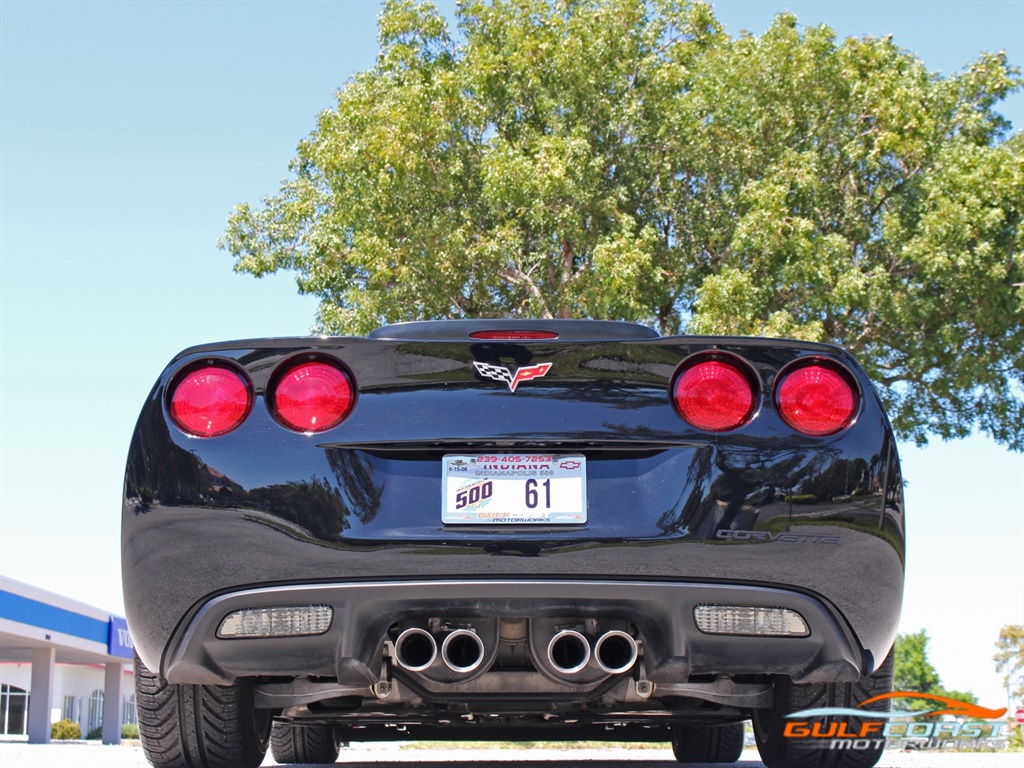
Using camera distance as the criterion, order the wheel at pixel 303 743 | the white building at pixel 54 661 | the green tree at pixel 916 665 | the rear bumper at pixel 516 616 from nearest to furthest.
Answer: the rear bumper at pixel 516 616 < the wheel at pixel 303 743 < the white building at pixel 54 661 < the green tree at pixel 916 665

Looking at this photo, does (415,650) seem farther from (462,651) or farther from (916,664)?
(916,664)

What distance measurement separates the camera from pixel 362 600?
2.89 m

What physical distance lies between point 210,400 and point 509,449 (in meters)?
0.79

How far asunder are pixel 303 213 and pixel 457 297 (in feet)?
15.4

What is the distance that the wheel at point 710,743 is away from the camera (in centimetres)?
516

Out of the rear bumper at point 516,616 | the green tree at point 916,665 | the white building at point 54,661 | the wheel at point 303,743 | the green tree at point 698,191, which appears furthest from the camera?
the green tree at point 916,665

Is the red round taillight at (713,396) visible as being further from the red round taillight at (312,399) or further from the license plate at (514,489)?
the red round taillight at (312,399)

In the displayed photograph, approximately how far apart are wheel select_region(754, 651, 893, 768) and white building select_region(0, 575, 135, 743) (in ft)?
99.5

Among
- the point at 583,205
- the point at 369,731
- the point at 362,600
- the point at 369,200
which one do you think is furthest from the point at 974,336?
the point at 362,600

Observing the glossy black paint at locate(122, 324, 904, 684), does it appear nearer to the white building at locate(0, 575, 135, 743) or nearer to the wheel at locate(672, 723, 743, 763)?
the wheel at locate(672, 723, 743, 763)

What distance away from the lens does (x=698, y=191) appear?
18.0 meters

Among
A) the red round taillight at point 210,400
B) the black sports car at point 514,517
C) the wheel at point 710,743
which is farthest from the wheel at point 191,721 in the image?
the wheel at point 710,743

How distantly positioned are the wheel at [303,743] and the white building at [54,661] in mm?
27935

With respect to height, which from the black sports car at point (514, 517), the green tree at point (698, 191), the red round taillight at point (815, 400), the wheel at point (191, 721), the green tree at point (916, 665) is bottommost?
the green tree at point (916, 665)
